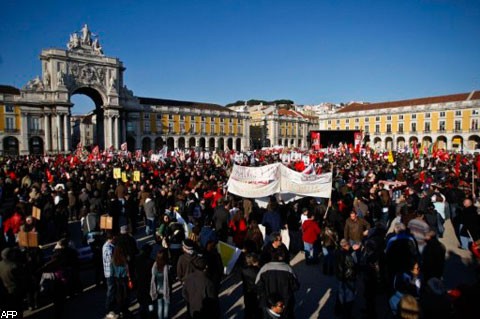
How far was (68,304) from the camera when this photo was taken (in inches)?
242

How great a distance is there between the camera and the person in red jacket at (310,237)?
7.62 meters

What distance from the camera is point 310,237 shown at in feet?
25.1

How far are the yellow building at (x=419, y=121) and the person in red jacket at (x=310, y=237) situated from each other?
5422cm

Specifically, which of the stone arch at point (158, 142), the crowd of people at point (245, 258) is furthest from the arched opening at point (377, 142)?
the crowd of people at point (245, 258)

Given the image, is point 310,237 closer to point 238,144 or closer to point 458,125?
point 458,125

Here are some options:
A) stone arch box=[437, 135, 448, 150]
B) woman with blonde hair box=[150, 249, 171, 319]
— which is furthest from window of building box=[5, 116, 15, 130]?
stone arch box=[437, 135, 448, 150]

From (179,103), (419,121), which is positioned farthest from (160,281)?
(419,121)

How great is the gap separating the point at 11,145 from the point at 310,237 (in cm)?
5457

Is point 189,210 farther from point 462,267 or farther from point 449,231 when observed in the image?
point 449,231

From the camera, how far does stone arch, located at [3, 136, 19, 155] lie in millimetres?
47594

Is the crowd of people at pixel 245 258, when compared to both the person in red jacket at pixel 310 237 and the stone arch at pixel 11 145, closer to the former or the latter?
the person in red jacket at pixel 310 237

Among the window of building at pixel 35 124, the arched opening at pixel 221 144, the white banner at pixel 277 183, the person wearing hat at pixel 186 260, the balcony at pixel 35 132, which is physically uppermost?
the window of building at pixel 35 124

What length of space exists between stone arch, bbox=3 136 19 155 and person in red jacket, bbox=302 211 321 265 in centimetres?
5266

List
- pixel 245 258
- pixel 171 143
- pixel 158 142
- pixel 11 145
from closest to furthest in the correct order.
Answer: pixel 245 258 → pixel 11 145 → pixel 158 142 → pixel 171 143
